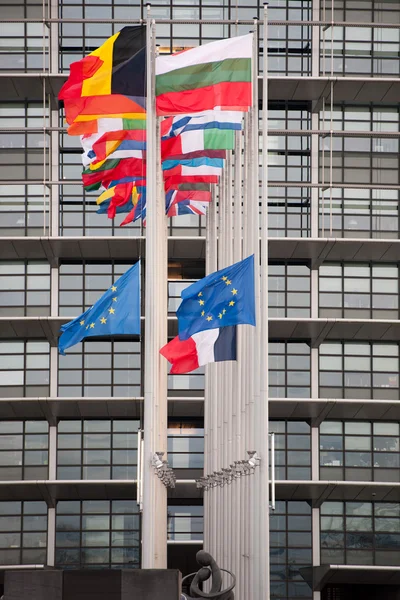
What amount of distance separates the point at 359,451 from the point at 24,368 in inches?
667

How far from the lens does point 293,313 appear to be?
5709cm

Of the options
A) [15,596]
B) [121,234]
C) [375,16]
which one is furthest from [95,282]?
[15,596]

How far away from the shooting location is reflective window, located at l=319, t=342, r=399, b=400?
56812mm

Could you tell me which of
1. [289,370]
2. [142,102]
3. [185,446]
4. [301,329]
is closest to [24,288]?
[185,446]

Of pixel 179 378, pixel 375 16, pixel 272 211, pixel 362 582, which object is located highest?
pixel 375 16

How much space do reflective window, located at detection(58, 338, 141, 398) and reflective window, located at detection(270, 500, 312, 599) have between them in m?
9.29

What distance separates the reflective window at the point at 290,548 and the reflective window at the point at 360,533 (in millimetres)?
868

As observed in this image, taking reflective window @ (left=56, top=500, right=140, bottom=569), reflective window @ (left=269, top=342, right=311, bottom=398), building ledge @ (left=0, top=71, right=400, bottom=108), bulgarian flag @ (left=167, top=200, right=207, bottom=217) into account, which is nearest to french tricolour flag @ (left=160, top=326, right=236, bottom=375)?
bulgarian flag @ (left=167, top=200, right=207, bottom=217)

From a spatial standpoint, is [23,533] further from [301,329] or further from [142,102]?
[142,102]

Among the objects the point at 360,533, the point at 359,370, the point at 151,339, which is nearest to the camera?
the point at 151,339

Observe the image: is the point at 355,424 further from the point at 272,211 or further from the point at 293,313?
the point at 272,211

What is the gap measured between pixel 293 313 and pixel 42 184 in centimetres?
1383

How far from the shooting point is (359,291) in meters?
57.7

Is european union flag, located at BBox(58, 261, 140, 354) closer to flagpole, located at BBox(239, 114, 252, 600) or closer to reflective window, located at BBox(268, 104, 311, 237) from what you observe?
flagpole, located at BBox(239, 114, 252, 600)
